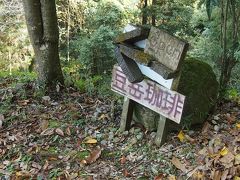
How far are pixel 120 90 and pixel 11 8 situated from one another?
9.75m

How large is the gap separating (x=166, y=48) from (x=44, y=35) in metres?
2.29

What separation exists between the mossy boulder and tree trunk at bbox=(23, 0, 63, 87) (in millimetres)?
1679

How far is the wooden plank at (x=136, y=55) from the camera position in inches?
138

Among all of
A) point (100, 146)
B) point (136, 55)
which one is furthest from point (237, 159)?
point (100, 146)

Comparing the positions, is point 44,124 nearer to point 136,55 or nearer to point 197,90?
point 136,55

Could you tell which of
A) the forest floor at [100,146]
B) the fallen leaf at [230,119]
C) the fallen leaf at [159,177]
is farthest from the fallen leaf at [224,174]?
the fallen leaf at [230,119]

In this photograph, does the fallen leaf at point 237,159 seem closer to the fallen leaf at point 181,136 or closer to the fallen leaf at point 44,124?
the fallen leaf at point 181,136

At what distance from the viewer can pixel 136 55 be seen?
3590mm

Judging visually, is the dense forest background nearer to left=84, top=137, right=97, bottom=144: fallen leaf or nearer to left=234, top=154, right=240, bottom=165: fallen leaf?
left=84, top=137, right=97, bottom=144: fallen leaf

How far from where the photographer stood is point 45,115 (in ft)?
15.1

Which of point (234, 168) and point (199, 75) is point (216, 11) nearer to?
point (199, 75)

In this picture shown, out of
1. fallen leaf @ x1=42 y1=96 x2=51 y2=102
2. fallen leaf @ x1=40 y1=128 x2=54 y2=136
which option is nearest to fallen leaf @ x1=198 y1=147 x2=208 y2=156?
fallen leaf @ x1=40 y1=128 x2=54 y2=136

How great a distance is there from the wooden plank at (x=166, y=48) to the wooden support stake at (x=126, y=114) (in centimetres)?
71

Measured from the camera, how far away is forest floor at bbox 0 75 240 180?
336cm
